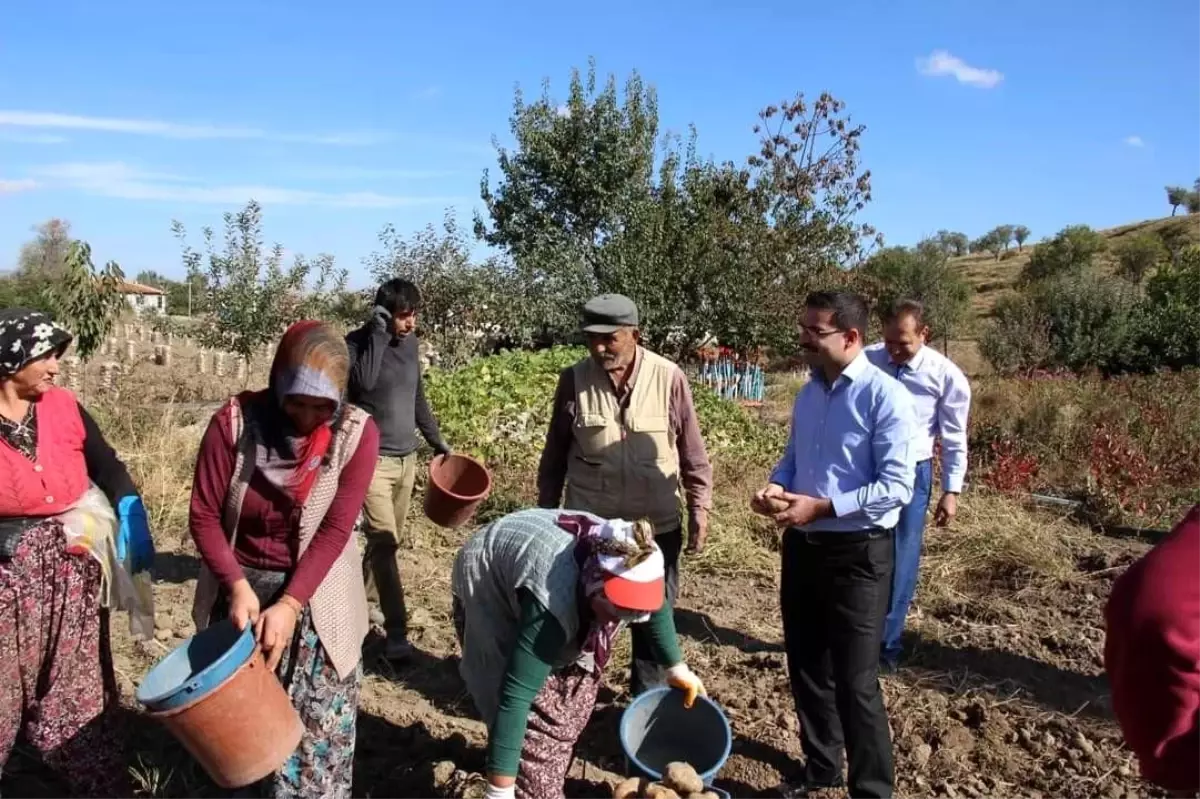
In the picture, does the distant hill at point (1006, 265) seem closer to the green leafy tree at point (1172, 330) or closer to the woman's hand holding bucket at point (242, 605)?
the green leafy tree at point (1172, 330)

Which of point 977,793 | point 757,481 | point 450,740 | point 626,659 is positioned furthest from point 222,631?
point 757,481

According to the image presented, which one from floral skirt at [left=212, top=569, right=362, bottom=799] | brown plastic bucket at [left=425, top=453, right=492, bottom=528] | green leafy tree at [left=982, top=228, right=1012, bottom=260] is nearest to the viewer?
floral skirt at [left=212, top=569, right=362, bottom=799]

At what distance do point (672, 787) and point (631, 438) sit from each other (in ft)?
4.79

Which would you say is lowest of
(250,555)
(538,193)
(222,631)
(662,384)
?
(222,631)

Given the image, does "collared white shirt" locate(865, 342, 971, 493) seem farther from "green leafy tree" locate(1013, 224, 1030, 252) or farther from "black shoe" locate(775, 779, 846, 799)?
"green leafy tree" locate(1013, 224, 1030, 252)

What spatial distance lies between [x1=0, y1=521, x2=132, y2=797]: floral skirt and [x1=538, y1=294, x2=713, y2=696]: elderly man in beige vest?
1708 mm

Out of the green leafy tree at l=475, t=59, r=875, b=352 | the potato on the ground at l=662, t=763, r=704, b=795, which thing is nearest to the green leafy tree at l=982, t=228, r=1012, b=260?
the green leafy tree at l=475, t=59, r=875, b=352

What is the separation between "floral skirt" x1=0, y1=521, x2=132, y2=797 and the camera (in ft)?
8.34

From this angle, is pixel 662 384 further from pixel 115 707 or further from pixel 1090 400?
pixel 1090 400

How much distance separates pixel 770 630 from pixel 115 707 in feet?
10.4

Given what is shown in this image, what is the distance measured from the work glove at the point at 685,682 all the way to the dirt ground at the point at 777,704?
740 millimetres

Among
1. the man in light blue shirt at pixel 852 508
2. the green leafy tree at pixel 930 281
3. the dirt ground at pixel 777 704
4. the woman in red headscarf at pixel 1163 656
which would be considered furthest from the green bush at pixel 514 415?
the green leafy tree at pixel 930 281

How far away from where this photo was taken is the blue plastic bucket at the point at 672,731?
8.39 ft

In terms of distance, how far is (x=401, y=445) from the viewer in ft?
14.4
